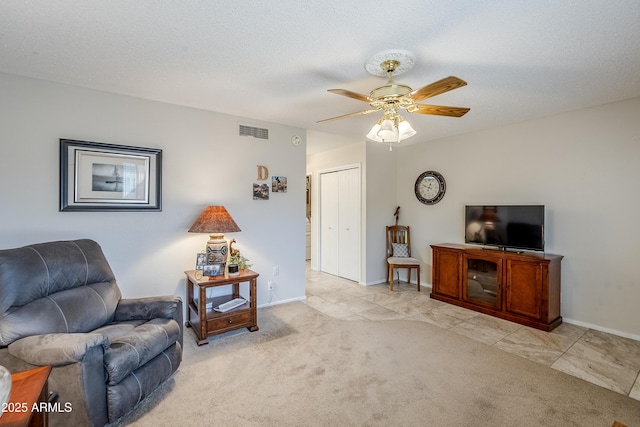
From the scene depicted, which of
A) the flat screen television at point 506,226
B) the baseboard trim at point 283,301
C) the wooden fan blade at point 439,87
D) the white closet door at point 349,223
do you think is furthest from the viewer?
the white closet door at point 349,223

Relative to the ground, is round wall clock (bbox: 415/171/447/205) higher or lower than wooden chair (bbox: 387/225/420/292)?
higher

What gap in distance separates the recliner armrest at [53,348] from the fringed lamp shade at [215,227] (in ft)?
4.61

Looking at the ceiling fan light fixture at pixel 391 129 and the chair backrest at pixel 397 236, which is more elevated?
the ceiling fan light fixture at pixel 391 129

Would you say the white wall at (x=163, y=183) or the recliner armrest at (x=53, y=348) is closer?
the recliner armrest at (x=53, y=348)

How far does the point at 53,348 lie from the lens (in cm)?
159

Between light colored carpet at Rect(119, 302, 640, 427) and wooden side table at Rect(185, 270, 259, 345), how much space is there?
0.41 ft

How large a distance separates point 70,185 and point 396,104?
9.62 feet

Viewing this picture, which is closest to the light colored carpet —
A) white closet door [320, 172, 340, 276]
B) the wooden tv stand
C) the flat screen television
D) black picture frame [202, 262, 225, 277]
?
black picture frame [202, 262, 225, 277]

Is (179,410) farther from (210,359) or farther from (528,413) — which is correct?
(528,413)

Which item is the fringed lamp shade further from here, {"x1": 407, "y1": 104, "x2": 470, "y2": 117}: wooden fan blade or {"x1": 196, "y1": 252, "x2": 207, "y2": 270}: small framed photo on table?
{"x1": 407, "y1": 104, "x2": 470, "y2": 117}: wooden fan blade

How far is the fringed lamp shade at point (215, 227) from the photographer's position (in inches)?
118

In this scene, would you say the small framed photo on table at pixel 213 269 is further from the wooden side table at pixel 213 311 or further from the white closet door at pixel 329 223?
the white closet door at pixel 329 223

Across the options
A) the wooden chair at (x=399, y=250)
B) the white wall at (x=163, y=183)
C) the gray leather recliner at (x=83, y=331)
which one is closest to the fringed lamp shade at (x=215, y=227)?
the white wall at (x=163, y=183)

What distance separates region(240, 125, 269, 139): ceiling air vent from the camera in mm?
3641
